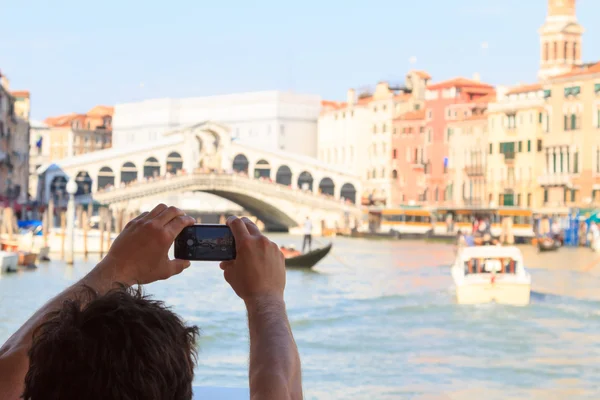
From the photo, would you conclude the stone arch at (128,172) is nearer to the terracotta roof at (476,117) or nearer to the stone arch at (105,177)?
the stone arch at (105,177)

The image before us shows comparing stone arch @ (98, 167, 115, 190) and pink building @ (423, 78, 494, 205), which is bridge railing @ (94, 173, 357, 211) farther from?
stone arch @ (98, 167, 115, 190)

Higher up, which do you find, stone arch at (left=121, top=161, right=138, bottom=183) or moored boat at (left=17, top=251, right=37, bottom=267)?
stone arch at (left=121, top=161, right=138, bottom=183)

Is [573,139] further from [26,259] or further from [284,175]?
[26,259]

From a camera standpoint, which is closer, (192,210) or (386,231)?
(386,231)

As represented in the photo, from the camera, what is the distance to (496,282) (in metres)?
11.9

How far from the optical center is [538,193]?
120 ft

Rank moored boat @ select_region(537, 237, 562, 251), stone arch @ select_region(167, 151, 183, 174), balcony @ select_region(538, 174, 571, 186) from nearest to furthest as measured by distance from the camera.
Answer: moored boat @ select_region(537, 237, 562, 251)
balcony @ select_region(538, 174, 571, 186)
stone arch @ select_region(167, 151, 183, 174)

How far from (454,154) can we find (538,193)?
18.2 feet

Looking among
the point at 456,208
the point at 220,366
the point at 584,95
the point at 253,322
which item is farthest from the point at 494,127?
the point at 253,322

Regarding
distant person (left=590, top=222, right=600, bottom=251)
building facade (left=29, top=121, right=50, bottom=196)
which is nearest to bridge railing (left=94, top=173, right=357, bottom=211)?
distant person (left=590, top=222, right=600, bottom=251)

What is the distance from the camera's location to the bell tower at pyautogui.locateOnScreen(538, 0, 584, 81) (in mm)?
42906

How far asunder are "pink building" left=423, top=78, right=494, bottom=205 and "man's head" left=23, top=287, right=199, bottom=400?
40776 millimetres

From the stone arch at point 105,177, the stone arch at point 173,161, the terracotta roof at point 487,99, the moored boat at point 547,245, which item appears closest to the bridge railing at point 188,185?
the terracotta roof at point 487,99

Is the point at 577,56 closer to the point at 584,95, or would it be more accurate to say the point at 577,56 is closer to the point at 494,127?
the point at 494,127
